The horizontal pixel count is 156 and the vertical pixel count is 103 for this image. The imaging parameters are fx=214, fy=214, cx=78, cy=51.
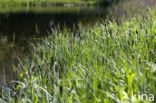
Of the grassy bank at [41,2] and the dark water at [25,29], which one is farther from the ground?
the grassy bank at [41,2]

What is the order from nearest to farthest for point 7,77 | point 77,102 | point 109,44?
point 77,102
point 109,44
point 7,77

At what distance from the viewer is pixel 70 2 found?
55344 mm

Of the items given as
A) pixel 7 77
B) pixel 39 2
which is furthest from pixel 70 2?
pixel 7 77

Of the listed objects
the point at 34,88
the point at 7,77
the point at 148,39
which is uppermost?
the point at 148,39

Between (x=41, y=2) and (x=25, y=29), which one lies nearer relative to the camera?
(x=25, y=29)

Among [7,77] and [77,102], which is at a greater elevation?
[77,102]

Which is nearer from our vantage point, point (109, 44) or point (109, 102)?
point (109, 102)

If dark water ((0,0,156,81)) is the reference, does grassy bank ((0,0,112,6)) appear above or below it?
above

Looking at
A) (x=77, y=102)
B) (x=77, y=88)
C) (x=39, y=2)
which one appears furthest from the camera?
(x=39, y=2)

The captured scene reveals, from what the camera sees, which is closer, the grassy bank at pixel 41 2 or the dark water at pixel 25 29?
the dark water at pixel 25 29

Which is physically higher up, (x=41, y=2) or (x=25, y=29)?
(x=41, y=2)

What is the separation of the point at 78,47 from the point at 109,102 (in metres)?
2.58

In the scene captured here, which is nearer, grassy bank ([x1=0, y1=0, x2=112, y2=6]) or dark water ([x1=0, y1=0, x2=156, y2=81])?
dark water ([x1=0, y1=0, x2=156, y2=81])

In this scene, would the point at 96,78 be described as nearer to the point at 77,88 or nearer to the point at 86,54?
the point at 77,88
